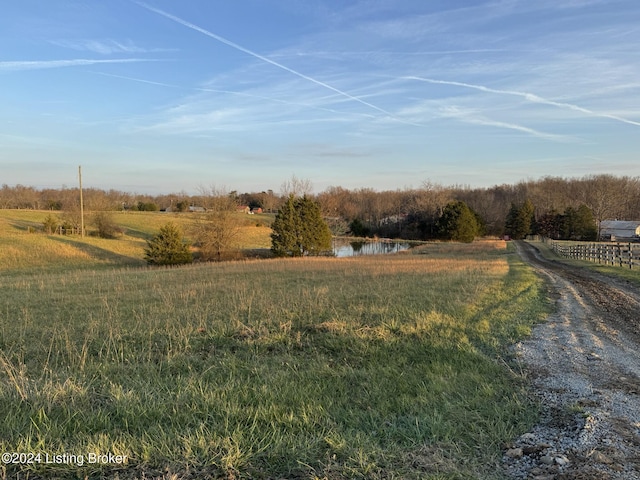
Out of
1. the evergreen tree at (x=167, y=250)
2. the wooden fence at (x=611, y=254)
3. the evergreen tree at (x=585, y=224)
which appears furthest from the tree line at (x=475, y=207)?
the wooden fence at (x=611, y=254)

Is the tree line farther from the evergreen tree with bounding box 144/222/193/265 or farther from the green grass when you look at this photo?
the green grass

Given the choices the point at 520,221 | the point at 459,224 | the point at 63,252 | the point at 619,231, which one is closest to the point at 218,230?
the point at 63,252

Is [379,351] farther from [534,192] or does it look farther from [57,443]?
[534,192]

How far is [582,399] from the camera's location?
4.52 m

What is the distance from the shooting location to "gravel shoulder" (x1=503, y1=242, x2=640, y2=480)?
323cm

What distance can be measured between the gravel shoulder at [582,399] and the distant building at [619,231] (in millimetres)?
82829

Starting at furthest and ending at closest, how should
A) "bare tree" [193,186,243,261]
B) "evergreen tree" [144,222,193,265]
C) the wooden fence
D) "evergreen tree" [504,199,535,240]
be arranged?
"evergreen tree" [504,199,535,240] < "bare tree" [193,186,243,261] < "evergreen tree" [144,222,193,265] < the wooden fence

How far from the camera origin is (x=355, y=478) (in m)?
3.01

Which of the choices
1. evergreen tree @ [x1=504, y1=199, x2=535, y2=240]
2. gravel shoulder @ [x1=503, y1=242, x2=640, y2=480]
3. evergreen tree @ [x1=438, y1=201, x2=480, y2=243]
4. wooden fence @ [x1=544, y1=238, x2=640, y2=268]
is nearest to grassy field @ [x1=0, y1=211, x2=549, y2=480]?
gravel shoulder @ [x1=503, y1=242, x2=640, y2=480]

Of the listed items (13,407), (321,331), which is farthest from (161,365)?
(321,331)

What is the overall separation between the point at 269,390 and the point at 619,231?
94225 millimetres

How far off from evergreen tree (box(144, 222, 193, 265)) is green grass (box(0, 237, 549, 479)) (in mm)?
29040

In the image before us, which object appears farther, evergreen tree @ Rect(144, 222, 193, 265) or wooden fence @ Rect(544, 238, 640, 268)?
evergreen tree @ Rect(144, 222, 193, 265)

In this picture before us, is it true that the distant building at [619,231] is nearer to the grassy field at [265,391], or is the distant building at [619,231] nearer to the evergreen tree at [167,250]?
the evergreen tree at [167,250]
